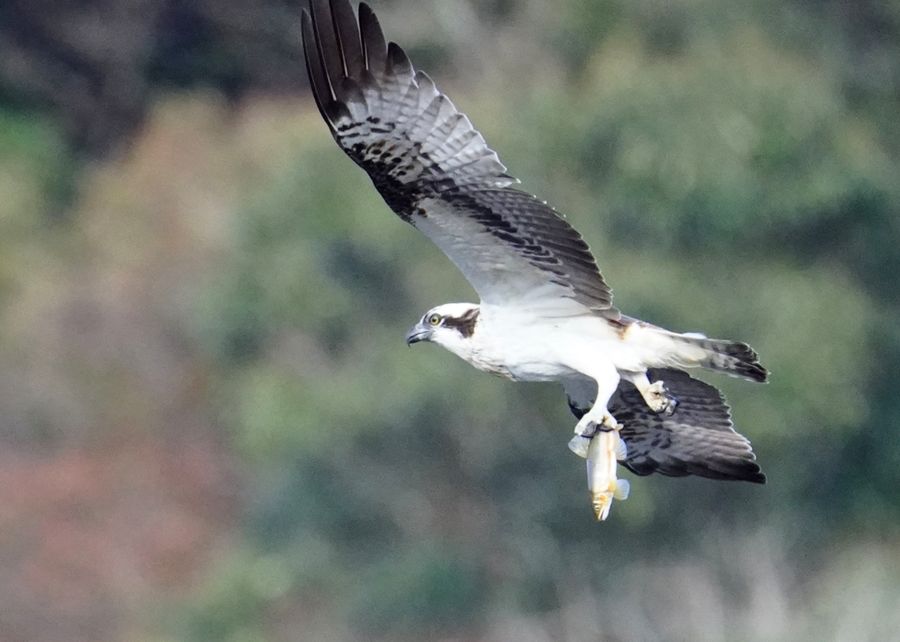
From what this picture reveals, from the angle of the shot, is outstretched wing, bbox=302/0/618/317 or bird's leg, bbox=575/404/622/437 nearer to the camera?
outstretched wing, bbox=302/0/618/317

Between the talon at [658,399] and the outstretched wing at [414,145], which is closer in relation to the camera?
the outstretched wing at [414,145]

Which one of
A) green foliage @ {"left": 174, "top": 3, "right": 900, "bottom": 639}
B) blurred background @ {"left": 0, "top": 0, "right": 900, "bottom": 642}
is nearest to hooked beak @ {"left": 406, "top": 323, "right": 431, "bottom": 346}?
blurred background @ {"left": 0, "top": 0, "right": 900, "bottom": 642}

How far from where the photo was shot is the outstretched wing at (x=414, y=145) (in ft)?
28.3

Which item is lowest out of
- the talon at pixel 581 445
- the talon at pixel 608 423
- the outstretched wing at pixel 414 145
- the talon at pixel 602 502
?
the talon at pixel 602 502

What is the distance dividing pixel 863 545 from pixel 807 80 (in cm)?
422

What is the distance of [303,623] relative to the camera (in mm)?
22734

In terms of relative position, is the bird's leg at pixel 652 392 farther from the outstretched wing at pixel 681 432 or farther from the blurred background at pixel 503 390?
the blurred background at pixel 503 390

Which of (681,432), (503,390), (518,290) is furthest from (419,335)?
(503,390)

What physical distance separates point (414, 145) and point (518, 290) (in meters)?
0.76

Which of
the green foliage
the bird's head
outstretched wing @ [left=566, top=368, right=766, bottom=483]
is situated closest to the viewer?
the bird's head

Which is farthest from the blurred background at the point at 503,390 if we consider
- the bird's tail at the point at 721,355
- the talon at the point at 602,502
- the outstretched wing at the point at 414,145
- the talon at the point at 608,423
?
the outstretched wing at the point at 414,145

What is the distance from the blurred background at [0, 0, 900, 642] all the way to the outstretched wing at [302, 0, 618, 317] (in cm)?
1003

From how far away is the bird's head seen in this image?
9.20m

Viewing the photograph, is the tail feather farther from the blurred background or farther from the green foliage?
the green foliage
